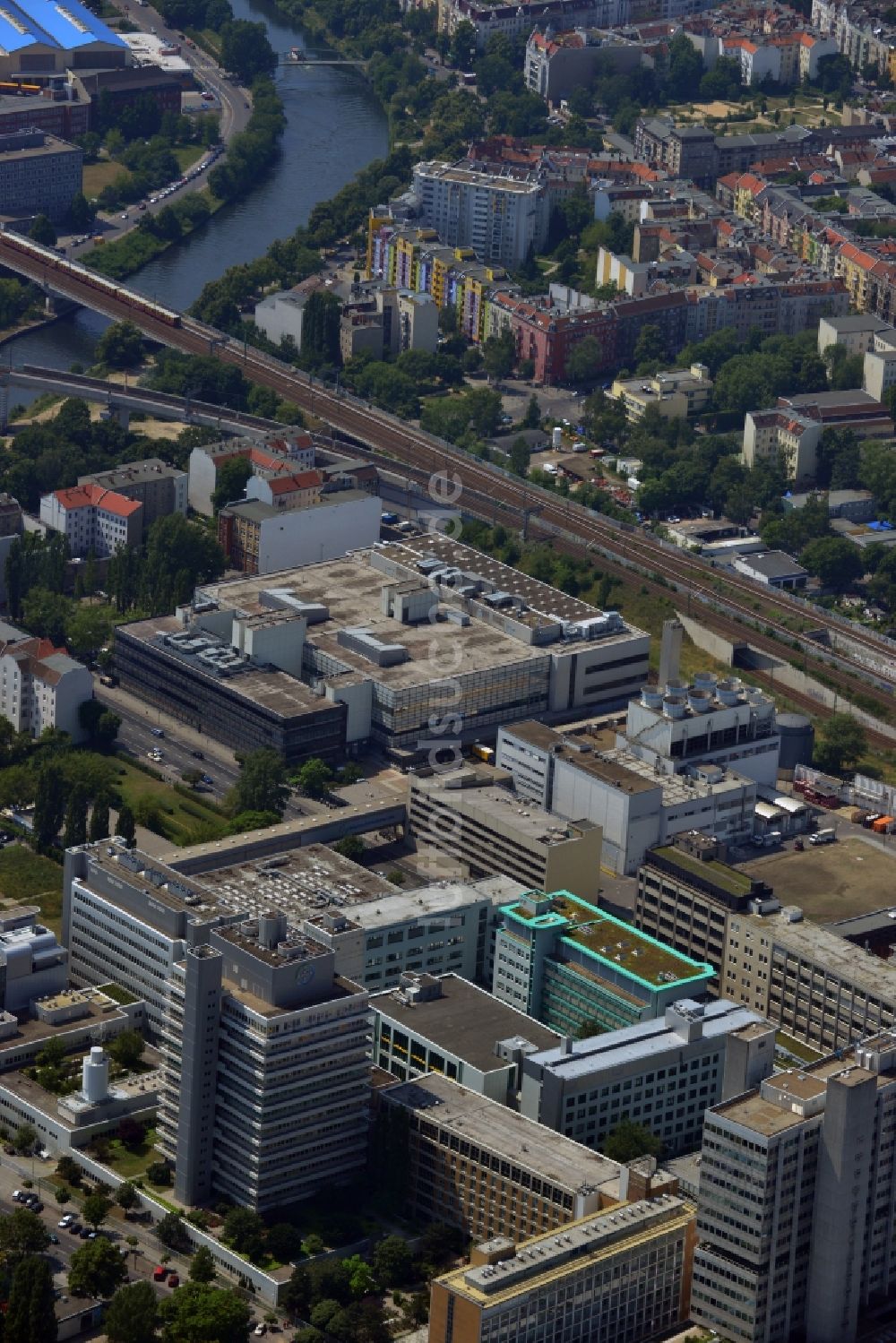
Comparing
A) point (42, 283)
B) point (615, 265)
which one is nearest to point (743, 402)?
point (615, 265)

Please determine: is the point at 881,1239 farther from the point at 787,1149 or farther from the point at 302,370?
the point at 302,370

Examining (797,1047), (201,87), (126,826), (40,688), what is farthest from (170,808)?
(201,87)

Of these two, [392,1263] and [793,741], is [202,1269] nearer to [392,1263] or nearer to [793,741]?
[392,1263]

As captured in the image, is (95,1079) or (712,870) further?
(712,870)

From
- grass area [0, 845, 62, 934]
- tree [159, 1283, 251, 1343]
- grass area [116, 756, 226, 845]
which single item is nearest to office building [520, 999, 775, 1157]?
tree [159, 1283, 251, 1343]

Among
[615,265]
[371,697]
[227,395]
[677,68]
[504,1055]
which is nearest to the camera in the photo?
[504,1055]

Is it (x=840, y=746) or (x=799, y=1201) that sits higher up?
(x=799, y=1201)
